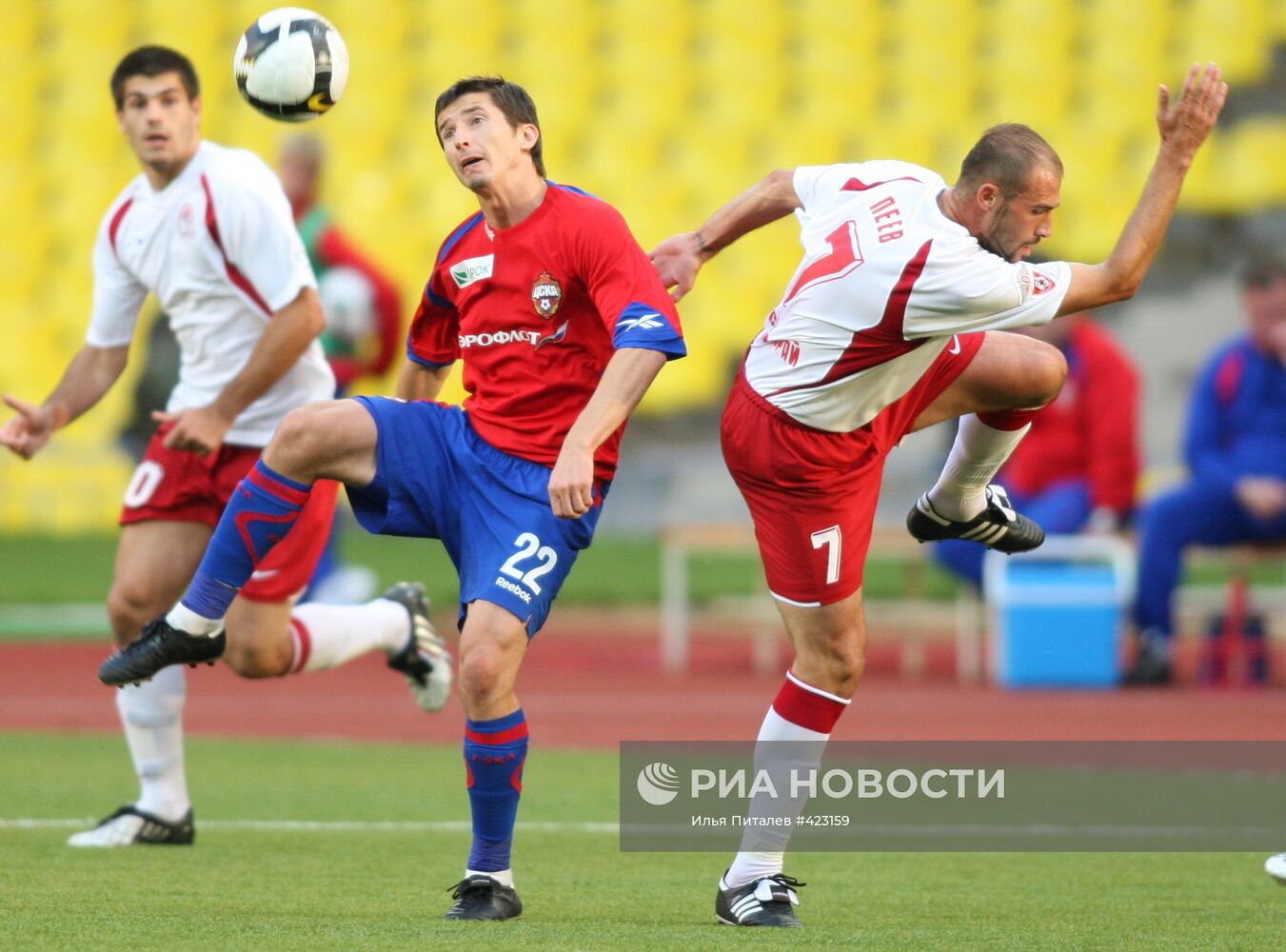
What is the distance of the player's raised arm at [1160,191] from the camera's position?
450 centimetres

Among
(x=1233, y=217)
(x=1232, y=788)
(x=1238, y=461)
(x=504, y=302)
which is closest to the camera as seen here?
(x=504, y=302)

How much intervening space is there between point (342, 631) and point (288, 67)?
205cm

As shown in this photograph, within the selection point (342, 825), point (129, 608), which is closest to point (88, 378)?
point (129, 608)

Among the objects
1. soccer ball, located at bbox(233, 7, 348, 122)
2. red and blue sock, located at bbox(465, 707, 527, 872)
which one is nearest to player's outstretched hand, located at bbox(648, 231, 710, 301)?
soccer ball, located at bbox(233, 7, 348, 122)

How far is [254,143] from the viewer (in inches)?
685

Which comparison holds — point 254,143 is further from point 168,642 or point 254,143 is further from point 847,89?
point 168,642

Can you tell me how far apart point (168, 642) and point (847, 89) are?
13.2m

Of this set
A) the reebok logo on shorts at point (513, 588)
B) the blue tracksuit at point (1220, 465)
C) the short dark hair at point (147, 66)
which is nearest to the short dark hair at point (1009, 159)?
the reebok logo on shorts at point (513, 588)

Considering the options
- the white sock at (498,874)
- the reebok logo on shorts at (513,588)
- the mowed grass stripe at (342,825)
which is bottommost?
the white sock at (498,874)

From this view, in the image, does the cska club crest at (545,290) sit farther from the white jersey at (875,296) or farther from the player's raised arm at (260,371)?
the player's raised arm at (260,371)

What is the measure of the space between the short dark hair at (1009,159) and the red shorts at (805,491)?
0.71 metres

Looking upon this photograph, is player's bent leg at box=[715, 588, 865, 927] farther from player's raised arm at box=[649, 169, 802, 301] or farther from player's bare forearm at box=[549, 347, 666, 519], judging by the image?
player's raised arm at box=[649, 169, 802, 301]

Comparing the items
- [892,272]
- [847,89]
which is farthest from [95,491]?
[892,272]

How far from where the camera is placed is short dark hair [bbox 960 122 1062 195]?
4512 mm
